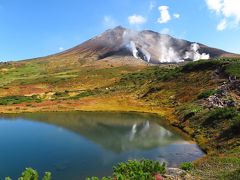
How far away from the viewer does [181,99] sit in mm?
80438

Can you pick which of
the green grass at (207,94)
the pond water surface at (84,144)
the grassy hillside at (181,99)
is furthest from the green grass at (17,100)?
the green grass at (207,94)

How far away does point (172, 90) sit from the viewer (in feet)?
300

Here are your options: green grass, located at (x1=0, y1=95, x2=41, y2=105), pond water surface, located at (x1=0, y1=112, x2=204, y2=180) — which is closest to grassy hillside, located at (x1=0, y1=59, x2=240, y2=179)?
green grass, located at (x1=0, y1=95, x2=41, y2=105)

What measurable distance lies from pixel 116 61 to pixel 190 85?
368ft

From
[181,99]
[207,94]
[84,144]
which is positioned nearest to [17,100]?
[181,99]

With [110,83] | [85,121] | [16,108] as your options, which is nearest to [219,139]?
[85,121]

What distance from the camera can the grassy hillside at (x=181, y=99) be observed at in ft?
130

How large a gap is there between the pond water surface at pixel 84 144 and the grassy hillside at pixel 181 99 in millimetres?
3988

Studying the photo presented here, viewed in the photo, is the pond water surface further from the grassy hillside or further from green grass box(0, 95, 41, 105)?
green grass box(0, 95, 41, 105)

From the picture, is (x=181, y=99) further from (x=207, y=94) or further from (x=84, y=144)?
(x=84, y=144)

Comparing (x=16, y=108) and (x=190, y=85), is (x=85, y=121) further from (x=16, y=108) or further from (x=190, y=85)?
(x=190, y=85)

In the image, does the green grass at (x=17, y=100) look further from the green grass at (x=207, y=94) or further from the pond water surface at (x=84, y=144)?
the green grass at (x=207, y=94)

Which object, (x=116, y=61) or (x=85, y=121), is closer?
(x=85, y=121)

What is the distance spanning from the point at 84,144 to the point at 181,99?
124 ft
